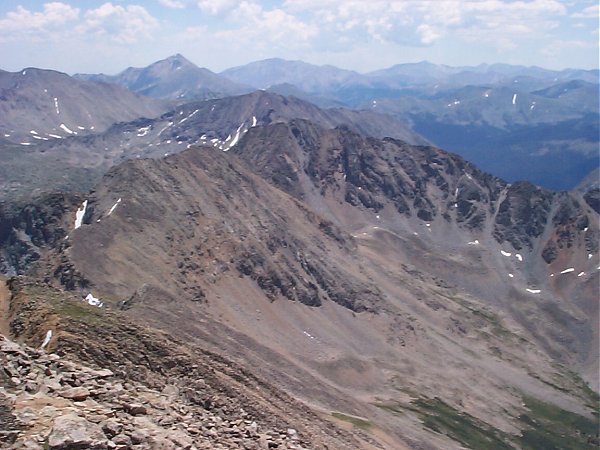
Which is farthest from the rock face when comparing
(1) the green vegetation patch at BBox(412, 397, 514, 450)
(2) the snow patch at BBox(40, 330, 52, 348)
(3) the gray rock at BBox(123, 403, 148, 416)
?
(1) the green vegetation patch at BBox(412, 397, 514, 450)

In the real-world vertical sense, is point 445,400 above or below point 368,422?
below

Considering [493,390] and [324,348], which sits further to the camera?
[493,390]

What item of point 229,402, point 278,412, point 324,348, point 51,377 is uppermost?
point 51,377

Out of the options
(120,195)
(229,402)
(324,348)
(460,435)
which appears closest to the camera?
(229,402)

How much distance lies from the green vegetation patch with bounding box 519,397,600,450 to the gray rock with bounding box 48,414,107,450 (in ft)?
529

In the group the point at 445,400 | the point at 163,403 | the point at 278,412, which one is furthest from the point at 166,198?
the point at 163,403

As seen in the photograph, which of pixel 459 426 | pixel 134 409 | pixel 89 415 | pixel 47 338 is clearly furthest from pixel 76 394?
pixel 459 426

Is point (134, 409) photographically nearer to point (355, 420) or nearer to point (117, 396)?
point (117, 396)

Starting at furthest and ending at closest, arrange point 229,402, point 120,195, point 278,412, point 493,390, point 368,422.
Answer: point 493,390, point 120,195, point 368,422, point 278,412, point 229,402

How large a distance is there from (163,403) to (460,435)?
420 feet

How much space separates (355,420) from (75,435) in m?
93.4

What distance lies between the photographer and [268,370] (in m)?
126

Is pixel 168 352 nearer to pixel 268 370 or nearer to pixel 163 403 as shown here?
pixel 163 403

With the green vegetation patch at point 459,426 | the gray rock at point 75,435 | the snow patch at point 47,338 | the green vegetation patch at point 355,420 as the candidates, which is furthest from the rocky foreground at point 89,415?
the green vegetation patch at point 459,426
